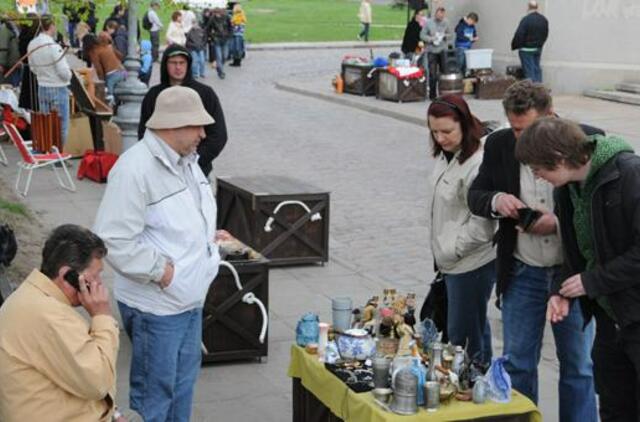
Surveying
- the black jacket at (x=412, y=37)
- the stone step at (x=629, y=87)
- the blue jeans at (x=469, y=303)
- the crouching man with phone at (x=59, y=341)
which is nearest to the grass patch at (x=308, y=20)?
the black jacket at (x=412, y=37)

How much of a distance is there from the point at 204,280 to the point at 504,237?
1.50 meters

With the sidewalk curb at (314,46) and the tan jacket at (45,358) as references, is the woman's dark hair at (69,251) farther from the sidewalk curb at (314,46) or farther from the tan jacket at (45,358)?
the sidewalk curb at (314,46)

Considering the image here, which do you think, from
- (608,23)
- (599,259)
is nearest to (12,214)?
(599,259)

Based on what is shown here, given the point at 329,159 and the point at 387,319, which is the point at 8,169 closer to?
the point at 329,159

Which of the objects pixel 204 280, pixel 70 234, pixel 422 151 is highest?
pixel 70 234

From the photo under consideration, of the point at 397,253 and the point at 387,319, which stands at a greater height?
the point at 387,319

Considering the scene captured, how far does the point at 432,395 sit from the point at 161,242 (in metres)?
1.41

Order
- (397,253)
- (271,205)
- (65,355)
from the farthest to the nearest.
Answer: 1. (397,253)
2. (271,205)
3. (65,355)

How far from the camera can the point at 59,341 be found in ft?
13.3

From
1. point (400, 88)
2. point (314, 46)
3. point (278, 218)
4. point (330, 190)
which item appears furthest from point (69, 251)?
point (314, 46)

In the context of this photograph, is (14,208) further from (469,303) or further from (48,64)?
(469,303)

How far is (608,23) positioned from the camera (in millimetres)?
22406

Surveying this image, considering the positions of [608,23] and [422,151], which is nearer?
[422,151]

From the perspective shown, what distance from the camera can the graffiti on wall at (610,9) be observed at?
2178cm
